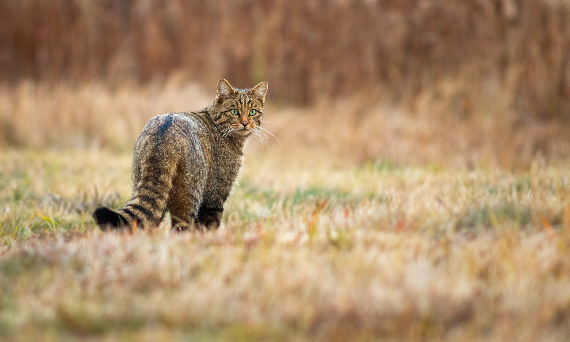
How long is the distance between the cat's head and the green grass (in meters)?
1.23

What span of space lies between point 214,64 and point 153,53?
127cm

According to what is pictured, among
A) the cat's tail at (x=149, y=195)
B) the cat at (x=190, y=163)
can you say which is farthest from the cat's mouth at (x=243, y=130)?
the cat's tail at (x=149, y=195)

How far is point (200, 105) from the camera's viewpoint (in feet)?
34.2

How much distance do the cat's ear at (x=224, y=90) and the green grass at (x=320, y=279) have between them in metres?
1.49

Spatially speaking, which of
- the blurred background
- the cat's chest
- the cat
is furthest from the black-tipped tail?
the blurred background

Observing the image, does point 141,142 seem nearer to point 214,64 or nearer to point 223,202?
point 223,202

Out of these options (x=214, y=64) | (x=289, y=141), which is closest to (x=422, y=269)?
(x=289, y=141)

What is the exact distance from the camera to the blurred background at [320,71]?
29.5ft

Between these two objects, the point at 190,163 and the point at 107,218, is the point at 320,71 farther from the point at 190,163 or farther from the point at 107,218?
the point at 107,218

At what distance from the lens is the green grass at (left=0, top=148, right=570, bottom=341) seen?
6.76 feet

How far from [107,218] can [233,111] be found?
76.6 inches

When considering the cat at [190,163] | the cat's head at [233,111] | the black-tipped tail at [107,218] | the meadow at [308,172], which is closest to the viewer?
the meadow at [308,172]

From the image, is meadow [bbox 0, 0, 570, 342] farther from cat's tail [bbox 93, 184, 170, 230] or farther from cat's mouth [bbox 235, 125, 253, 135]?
cat's mouth [bbox 235, 125, 253, 135]

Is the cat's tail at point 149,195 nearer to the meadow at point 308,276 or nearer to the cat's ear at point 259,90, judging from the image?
the meadow at point 308,276
